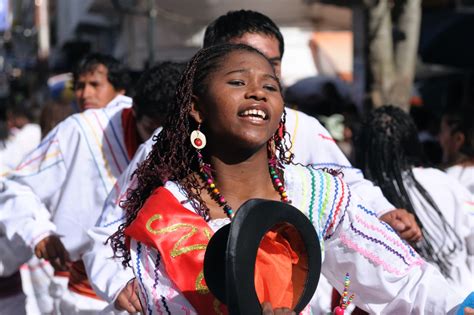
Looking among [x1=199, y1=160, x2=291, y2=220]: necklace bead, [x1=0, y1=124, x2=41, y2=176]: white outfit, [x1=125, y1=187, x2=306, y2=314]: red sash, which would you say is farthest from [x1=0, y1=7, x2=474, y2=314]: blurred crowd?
[x1=0, y1=124, x2=41, y2=176]: white outfit

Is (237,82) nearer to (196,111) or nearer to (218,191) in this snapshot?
(196,111)

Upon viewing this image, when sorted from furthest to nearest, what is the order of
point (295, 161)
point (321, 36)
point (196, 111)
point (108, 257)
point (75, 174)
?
point (321, 36) < point (75, 174) < point (295, 161) < point (108, 257) < point (196, 111)

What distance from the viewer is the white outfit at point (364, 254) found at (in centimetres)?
277

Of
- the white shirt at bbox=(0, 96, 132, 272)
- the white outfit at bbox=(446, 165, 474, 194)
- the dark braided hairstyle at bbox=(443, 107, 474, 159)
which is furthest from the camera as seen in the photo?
the dark braided hairstyle at bbox=(443, 107, 474, 159)

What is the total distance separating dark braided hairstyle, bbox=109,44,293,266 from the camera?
269cm

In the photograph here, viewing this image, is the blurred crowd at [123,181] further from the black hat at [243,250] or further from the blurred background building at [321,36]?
the blurred background building at [321,36]

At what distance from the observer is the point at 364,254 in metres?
2.83

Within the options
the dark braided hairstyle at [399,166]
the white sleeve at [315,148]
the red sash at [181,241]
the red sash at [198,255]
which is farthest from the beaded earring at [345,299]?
the dark braided hairstyle at [399,166]

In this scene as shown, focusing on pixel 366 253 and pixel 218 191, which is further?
pixel 366 253

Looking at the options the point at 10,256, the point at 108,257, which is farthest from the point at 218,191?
the point at 10,256

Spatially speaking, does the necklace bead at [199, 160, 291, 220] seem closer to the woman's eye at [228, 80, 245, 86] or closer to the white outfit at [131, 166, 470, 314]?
the white outfit at [131, 166, 470, 314]

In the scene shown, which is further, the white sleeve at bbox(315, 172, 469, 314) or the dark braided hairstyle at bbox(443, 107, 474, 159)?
the dark braided hairstyle at bbox(443, 107, 474, 159)

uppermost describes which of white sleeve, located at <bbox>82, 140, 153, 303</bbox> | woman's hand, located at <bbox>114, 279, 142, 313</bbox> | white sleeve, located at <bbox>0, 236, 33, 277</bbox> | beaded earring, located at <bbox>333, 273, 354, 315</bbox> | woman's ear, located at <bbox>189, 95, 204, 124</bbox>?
woman's ear, located at <bbox>189, 95, 204, 124</bbox>

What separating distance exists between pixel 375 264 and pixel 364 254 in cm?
5
